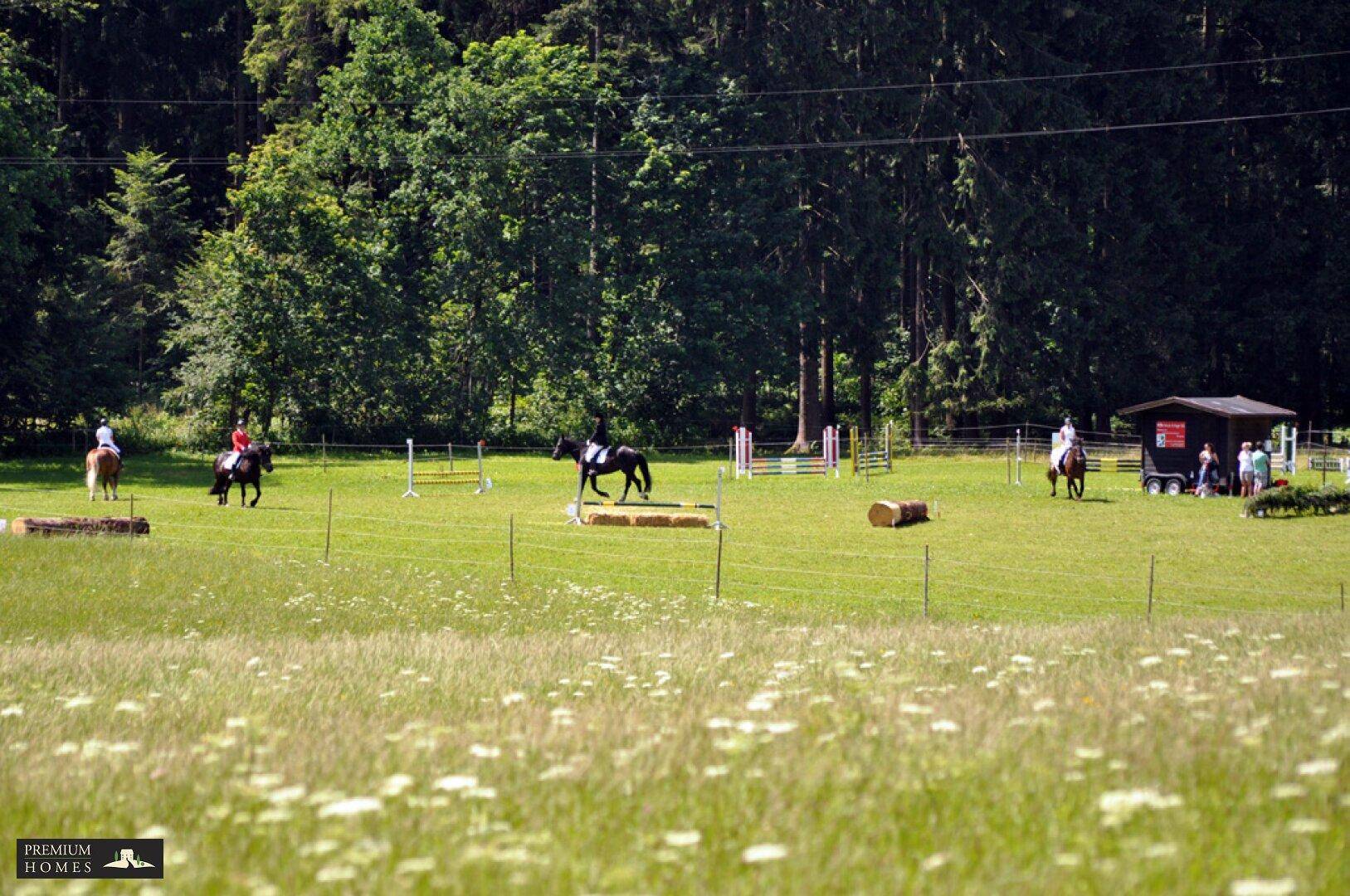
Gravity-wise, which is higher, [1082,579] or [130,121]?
[130,121]

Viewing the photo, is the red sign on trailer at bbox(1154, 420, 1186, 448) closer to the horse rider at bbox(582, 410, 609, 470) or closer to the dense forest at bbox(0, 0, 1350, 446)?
the horse rider at bbox(582, 410, 609, 470)

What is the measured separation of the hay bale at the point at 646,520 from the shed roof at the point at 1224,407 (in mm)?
21189

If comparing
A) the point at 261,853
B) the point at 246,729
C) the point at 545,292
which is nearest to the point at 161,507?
the point at 246,729

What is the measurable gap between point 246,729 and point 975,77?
7271 cm

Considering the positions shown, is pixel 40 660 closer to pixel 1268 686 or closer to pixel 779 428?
pixel 1268 686

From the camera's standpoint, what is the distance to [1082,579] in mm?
25875

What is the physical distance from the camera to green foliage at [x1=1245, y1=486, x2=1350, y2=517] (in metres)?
38.7

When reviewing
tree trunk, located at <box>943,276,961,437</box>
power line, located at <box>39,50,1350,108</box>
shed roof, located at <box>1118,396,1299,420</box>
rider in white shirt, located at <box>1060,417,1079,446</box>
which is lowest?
rider in white shirt, located at <box>1060,417,1079,446</box>

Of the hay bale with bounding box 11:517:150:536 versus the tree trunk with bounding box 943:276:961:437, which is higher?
the tree trunk with bounding box 943:276:961:437

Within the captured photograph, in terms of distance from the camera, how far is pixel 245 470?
39.3 meters

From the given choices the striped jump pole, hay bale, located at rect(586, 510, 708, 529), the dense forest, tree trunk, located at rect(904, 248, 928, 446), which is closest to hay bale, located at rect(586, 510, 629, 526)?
hay bale, located at rect(586, 510, 708, 529)

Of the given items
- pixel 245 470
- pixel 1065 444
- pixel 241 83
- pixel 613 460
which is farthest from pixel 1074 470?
pixel 241 83

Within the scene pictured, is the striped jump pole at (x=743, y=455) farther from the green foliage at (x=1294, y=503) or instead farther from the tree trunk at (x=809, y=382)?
the green foliage at (x=1294, y=503)

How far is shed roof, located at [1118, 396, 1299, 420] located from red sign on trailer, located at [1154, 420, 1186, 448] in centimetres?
64
